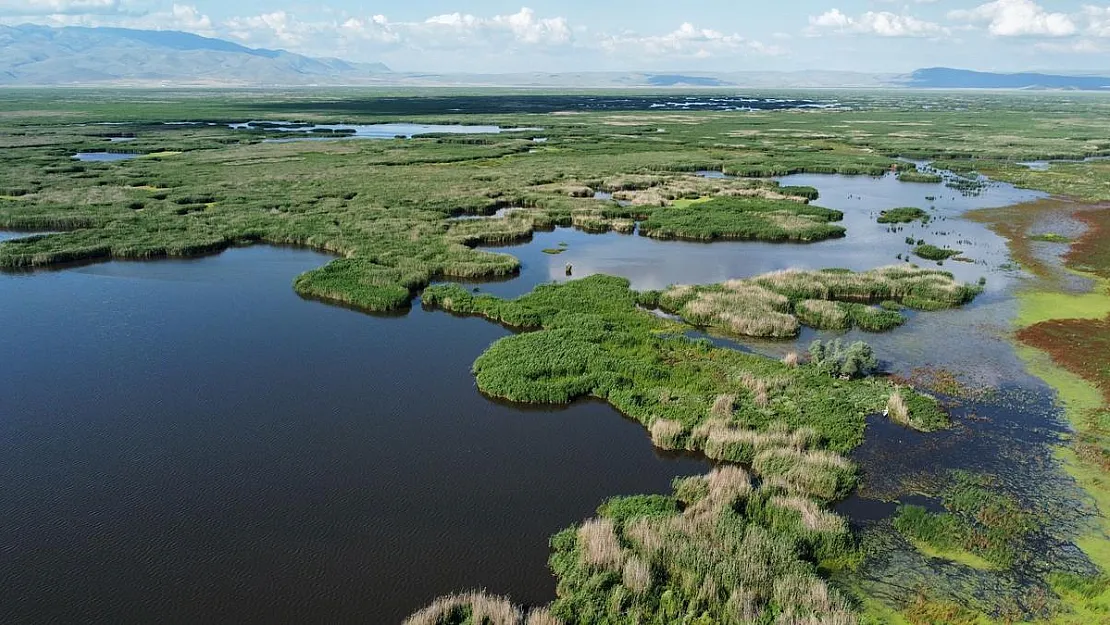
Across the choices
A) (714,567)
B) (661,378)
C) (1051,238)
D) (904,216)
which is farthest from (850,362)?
(904,216)

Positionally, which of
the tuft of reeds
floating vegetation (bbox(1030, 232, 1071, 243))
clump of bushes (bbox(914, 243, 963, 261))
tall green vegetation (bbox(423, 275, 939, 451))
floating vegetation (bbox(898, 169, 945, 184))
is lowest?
the tuft of reeds

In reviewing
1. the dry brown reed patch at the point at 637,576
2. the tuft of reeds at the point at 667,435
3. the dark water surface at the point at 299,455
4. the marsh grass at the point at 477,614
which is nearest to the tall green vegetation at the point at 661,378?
the tuft of reeds at the point at 667,435

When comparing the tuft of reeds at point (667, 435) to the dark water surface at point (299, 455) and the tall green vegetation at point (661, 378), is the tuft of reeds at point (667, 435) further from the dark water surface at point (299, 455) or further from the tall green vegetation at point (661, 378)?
the dark water surface at point (299, 455)

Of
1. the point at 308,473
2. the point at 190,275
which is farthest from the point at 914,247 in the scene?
the point at 190,275

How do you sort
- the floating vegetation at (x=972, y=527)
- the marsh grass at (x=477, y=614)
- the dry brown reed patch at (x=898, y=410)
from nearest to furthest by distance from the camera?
the marsh grass at (x=477, y=614) → the floating vegetation at (x=972, y=527) → the dry brown reed patch at (x=898, y=410)

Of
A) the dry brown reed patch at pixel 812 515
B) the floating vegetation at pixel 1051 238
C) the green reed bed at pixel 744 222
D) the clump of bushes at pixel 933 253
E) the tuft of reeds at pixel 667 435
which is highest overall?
the green reed bed at pixel 744 222

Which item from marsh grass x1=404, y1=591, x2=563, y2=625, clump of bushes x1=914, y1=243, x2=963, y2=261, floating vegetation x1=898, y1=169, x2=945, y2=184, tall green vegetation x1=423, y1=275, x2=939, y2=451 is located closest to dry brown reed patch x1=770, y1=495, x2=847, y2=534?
tall green vegetation x1=423, y1=275, x2=939, y2=451

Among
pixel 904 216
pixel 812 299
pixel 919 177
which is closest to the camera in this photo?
pixel 812 299

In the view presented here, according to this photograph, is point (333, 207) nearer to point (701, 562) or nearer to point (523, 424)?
point (523, 424)

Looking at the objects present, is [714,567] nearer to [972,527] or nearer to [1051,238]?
[972,527]

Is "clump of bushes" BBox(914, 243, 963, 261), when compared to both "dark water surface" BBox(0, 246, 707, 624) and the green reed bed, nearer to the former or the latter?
the green reed bed
